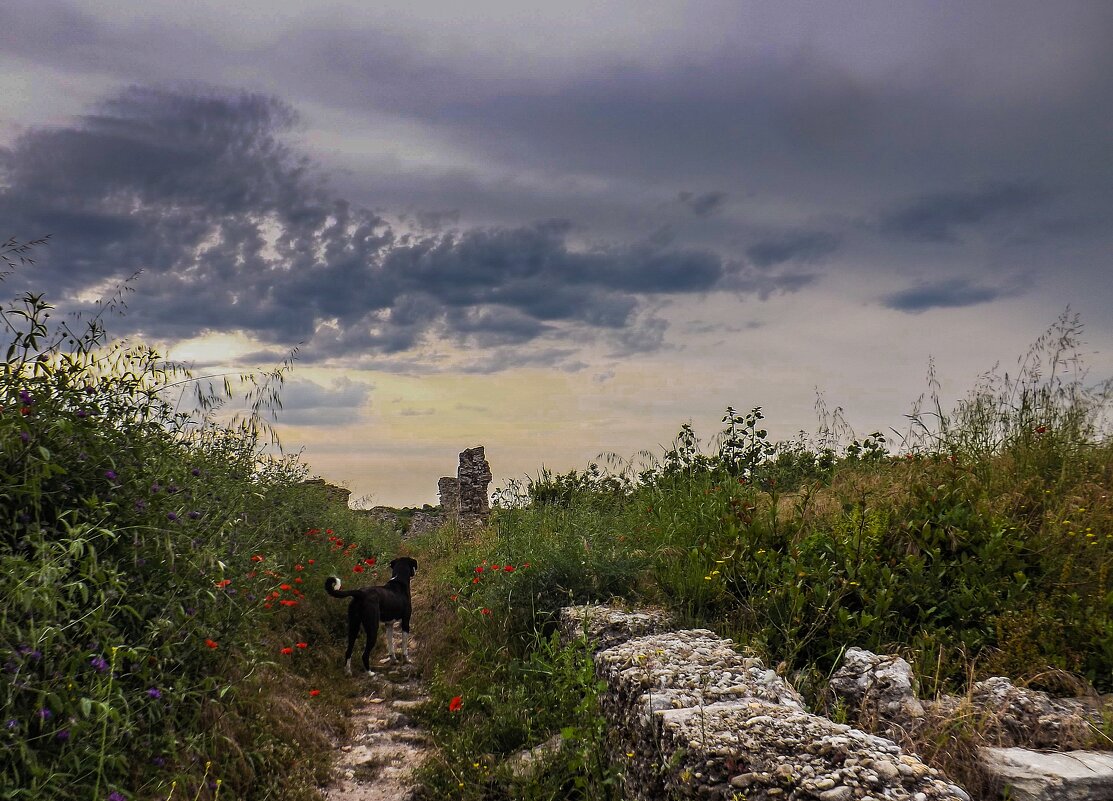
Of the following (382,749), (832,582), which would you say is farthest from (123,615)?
(832,582)

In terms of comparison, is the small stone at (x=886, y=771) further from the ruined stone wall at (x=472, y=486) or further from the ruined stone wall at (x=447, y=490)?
the ruined stone wall at (x=447, y=490)

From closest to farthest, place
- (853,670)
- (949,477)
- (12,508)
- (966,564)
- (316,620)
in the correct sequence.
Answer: (12,508), (853,670), (966,564), (949,477), (316,620)

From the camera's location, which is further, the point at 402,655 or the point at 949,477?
the point at 402,655

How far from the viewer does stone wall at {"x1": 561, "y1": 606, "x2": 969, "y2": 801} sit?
305 cm

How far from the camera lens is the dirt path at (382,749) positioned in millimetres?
5141

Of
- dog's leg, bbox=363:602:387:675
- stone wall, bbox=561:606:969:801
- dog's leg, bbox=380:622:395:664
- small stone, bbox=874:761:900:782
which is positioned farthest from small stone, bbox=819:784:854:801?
dog's leg, bbox=380:622:395:664

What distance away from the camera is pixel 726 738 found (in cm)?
344

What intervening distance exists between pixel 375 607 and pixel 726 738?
5.19 m

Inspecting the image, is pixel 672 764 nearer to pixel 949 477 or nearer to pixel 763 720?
pixel 763 720

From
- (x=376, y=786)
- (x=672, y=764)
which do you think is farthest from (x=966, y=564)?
(x=376, y=786)

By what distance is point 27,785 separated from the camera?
3451 mm

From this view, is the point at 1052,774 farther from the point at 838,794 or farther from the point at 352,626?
the point at 352,626

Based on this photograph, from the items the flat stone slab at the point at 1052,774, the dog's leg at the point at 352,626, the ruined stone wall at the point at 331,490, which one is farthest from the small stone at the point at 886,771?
the ruined stone wall at the point at 331,490

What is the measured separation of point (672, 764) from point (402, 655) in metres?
5.48
